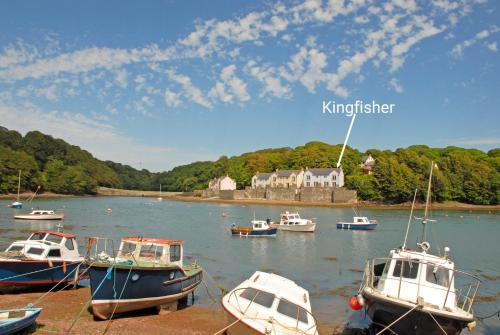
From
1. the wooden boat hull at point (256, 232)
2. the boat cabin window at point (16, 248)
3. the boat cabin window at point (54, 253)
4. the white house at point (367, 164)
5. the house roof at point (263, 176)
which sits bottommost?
the wooden boat hull at point (256, 232)

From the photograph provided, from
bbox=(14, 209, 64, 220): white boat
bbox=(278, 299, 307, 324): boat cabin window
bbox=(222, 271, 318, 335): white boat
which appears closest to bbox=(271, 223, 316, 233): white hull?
bbox=(14, 209, 64, 220): white boat

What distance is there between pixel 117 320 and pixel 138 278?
1.87 meters

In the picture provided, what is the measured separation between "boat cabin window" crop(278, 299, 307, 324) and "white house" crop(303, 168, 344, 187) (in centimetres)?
13403

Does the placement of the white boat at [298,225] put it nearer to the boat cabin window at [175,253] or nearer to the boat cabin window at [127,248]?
the boat cabin window at [175,253]

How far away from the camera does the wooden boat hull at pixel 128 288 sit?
670 inches

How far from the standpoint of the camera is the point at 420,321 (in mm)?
14703

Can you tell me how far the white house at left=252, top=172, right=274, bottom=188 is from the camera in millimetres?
164125

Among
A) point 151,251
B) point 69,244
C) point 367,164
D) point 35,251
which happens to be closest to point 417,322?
point 151,251

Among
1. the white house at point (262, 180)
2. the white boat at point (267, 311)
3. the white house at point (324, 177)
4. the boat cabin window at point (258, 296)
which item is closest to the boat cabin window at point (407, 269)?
the white boat at point (267, 311)

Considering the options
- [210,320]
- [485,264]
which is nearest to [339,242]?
[485,264]

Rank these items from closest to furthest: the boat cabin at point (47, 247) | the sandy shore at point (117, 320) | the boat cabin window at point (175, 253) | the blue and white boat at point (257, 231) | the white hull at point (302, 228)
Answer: the sandy shore at point (117, 320) → the boat cabin window at point (175, 253) → the boat cabin at point (47, 247) → the blue and white boat at point (257, 231) → the white hull at point (302, 228)

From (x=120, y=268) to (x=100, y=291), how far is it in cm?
119

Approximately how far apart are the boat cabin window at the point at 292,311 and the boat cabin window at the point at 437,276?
5.35 metres

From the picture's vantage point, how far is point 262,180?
6580 inches
